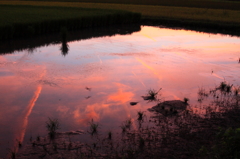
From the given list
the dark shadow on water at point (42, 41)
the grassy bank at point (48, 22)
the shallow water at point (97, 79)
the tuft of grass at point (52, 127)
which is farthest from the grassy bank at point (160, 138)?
the grassy bank at point (48, 22)

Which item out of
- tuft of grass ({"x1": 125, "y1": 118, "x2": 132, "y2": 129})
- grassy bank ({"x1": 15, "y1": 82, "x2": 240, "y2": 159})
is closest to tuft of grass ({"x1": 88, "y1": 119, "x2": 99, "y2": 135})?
grassy bank ({"x1": 15, "y1": 82, "x2": 240, "y2": 159})

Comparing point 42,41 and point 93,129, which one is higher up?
point 42,41

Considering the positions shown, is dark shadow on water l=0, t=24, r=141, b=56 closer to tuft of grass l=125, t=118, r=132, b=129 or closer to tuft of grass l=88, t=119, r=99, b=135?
tuft of grass l=125, t=118, r=132, b=129

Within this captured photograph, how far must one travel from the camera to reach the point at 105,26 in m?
21.2

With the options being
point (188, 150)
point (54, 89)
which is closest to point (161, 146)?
point (188, 150)

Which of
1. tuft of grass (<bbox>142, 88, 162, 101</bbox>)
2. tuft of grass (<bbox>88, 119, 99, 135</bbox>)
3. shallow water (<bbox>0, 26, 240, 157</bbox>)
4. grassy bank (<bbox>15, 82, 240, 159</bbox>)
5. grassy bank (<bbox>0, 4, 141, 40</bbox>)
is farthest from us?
grassy bank (<bbox>0, 4, 141, 40</bbox>)

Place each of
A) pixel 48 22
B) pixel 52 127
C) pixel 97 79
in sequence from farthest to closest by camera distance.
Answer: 1. pixel 48 22
2. pixel 97 79
3. pixel 52 127

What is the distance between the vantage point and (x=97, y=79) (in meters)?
Result: 8.61

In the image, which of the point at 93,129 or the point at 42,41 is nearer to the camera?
the point at 93,129

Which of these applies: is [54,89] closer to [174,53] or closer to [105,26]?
[174,53]

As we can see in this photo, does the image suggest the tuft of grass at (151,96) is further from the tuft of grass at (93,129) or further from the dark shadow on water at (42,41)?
the dark shadow on water at (42,41)

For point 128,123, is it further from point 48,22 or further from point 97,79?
point 48,22

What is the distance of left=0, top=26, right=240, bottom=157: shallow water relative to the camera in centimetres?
600

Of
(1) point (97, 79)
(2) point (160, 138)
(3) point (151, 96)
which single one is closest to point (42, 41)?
(1) point (97, 79)
